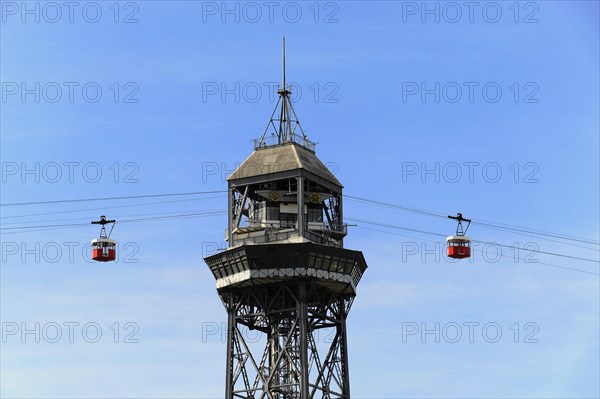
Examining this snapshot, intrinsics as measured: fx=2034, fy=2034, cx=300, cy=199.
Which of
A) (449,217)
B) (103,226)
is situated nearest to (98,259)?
(103,226)

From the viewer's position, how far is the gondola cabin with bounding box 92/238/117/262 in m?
195

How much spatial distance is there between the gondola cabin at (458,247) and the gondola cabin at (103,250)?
3248 cm

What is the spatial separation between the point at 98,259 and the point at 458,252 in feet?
114

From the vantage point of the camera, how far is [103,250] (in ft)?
640

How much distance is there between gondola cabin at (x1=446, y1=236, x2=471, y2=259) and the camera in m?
198

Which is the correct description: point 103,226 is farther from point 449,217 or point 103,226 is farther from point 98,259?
point 449,217

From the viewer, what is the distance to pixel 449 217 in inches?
7515

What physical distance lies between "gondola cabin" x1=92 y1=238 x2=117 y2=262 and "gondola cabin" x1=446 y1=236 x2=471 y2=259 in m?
32.5

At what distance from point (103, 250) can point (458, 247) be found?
113 ft

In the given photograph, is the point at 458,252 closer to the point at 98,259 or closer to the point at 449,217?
the point at 449,217

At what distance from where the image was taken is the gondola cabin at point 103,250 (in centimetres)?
19475

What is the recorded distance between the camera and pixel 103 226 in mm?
198625

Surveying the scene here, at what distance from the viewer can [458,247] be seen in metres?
198
